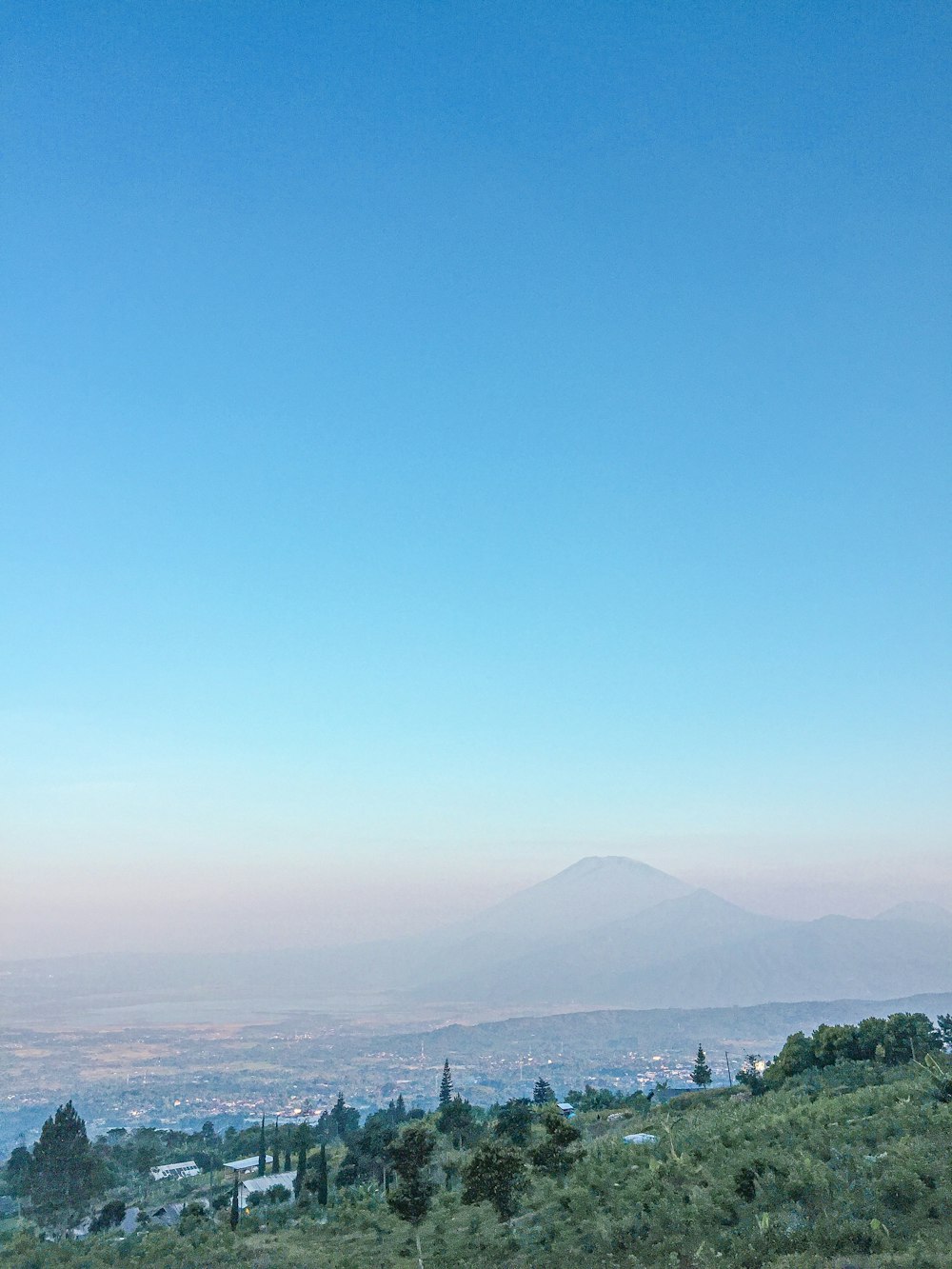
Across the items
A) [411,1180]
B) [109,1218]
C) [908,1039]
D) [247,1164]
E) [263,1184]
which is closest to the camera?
[411,1180]

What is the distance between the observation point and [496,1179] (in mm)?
Result: 33875

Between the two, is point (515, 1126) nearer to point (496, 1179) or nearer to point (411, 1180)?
point (496, 1179)

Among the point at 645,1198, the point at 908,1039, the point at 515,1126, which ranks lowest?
the point at 515,1126

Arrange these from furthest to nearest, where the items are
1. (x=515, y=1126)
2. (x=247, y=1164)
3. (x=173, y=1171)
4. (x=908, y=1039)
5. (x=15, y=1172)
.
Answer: (x=173, y=1171) < (x=15, y=1172) < (x=247, y=1164) < (x=908, y=1039) < (x=515, y=1126)

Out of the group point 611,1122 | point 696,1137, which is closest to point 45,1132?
point 611,1122

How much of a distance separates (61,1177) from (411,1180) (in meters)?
43.4

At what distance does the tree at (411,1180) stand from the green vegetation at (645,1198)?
72mm

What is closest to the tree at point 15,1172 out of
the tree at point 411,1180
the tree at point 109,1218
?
the tree at point 109,1218

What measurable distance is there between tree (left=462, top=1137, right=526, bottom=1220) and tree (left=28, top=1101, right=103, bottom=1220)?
1678 inches

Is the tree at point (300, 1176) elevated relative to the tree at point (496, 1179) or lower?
lower

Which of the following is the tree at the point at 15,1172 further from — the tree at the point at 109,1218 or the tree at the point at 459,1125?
the tree at the point at 459,1125

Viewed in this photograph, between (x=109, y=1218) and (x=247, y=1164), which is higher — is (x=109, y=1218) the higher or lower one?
the higher one

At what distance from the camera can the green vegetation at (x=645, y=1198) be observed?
71.4ft

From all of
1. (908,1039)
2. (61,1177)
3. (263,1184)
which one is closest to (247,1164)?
(263,1184)
